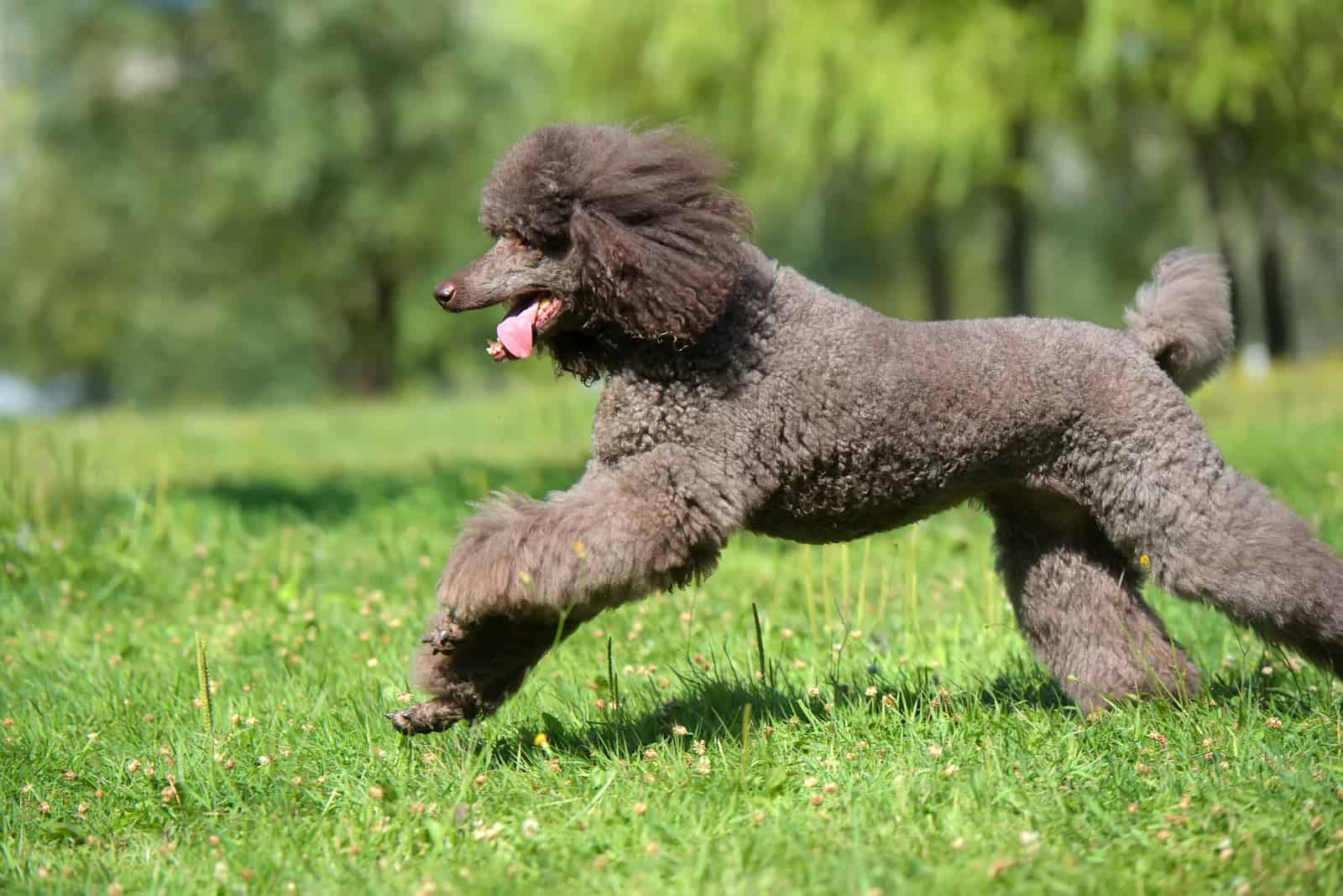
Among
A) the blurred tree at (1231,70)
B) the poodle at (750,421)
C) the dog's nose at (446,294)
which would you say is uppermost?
the blurred tree at (1231,70)

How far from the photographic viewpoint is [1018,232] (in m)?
16.9

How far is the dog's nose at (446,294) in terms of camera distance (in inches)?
135

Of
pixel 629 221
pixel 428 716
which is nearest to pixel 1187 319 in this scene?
pixel 629 221

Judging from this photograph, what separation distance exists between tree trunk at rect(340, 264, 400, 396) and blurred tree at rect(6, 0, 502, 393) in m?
0.26

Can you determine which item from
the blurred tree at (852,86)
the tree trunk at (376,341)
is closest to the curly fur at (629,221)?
the blurred tree at (852,86)

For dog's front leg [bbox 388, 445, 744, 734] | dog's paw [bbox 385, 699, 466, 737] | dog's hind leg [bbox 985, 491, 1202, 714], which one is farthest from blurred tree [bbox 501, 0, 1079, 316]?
dog's paw [bbox 385, 699, 466, 737]

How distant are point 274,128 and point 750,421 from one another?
820 inches

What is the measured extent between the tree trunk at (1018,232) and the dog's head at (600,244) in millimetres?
12900

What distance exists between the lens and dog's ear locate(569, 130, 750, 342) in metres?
3.40

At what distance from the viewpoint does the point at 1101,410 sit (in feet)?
11.8

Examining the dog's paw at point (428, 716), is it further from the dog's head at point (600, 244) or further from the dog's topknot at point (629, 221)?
the dog's topknot at point (629, 221)

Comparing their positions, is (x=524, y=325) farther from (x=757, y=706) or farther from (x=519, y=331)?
(x=757, y=706)

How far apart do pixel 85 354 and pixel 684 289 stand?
1326 inches

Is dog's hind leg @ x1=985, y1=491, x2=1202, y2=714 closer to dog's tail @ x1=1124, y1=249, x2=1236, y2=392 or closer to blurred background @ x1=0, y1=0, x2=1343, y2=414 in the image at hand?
dog's tail @ x1=1124, y1=249, x2=1236, y2=392
